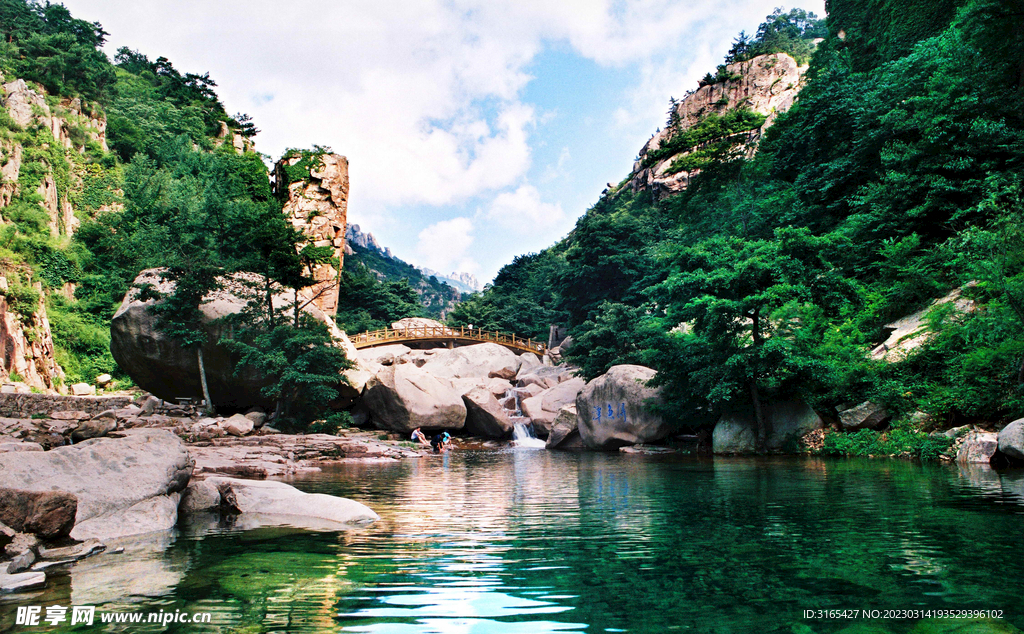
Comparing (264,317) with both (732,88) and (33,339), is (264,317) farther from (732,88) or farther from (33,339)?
(732,88)

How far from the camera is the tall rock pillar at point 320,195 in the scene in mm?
37188

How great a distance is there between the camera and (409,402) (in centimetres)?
2200

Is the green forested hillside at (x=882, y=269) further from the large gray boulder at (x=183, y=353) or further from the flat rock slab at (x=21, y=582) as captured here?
the flat rock slab at (x=21, y=582)

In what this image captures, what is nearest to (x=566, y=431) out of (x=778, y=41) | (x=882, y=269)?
(x=882, y=269)

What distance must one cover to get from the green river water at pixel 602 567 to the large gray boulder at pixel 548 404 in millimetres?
15278

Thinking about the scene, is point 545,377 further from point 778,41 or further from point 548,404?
point 778,41

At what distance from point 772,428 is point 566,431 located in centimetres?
771

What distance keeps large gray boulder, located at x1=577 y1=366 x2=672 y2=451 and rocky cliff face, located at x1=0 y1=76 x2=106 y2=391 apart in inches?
849

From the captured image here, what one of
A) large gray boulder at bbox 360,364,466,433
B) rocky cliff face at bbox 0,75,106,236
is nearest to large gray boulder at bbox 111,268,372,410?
large gray boulder at bbox 360,364,466,433

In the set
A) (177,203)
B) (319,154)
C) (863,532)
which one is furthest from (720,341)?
(319,154)

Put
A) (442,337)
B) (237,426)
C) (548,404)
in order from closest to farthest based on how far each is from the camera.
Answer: (237,426), (548,404), (442,337)

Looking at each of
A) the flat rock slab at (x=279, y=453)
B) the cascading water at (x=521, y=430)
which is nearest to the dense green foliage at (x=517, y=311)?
the cascading water at (x=521, y=430)

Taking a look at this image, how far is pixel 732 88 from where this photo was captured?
5088 cm

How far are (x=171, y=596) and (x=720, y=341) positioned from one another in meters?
13.8
